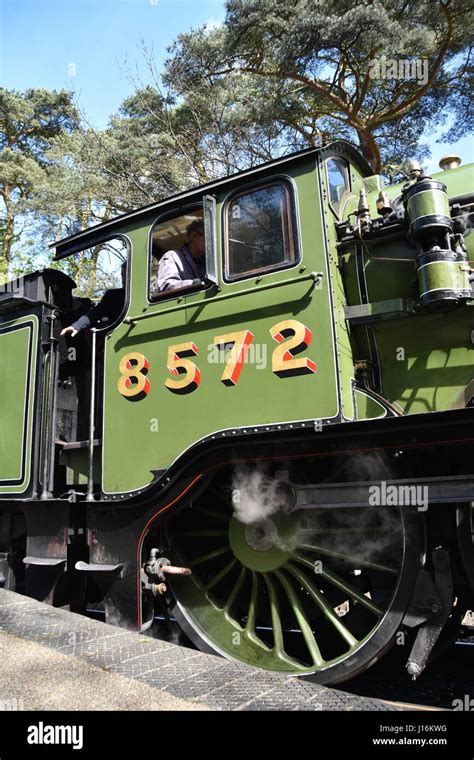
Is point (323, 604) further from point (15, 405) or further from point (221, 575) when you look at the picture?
point (15, 405)

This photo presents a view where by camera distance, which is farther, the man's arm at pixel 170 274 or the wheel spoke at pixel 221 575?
the man's arm at pixel 170 274

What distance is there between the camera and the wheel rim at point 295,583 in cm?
299

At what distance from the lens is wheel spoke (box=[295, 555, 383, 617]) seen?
3049 millimetres

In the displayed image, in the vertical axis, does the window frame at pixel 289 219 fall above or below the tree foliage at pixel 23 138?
A: below

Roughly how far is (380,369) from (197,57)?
1434cm

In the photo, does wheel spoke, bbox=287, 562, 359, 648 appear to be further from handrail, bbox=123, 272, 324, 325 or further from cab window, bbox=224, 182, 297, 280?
cab window, bbox=224, 182, 297, 280

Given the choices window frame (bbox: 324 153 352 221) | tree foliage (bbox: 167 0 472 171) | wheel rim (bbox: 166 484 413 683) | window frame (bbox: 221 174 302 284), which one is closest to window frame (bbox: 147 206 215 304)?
window frame (bbox: 221 174 302 284)

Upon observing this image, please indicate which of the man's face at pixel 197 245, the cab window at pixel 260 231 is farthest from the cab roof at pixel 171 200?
the man's face at pixel 197 245

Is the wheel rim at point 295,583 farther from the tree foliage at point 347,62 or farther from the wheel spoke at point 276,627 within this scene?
the tree foliage at point 347,62

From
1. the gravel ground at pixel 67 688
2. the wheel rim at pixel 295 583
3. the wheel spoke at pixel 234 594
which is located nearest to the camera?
the gravel ground at pixel 67 688

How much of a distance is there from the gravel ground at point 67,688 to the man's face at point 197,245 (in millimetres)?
2857

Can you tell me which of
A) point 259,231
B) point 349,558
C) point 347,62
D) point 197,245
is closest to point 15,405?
point 197,245

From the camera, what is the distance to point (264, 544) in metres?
3.38

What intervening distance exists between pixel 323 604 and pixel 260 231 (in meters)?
2.38
